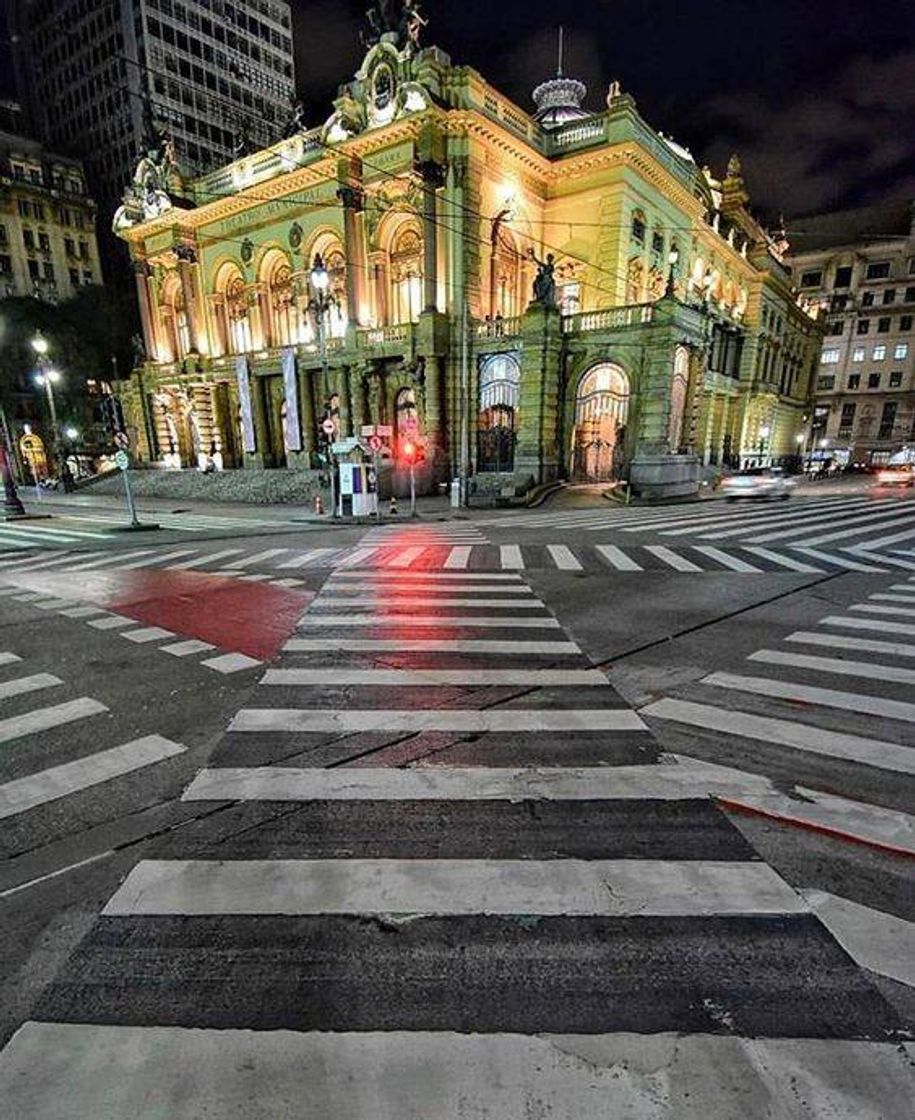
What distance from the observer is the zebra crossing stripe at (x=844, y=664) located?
580 cm

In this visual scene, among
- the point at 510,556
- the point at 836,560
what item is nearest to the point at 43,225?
the point at 510,556

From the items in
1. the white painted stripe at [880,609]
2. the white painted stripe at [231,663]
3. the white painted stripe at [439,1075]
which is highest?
the white painted stripe at [439,1075]

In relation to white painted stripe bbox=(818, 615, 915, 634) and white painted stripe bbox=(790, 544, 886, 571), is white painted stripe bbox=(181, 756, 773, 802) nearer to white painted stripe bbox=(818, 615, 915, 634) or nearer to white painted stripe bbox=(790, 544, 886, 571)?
white painted stripe bbox=(818, 615, 915, 634)

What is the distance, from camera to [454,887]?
9.68 feet

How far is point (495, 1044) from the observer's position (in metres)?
2.13

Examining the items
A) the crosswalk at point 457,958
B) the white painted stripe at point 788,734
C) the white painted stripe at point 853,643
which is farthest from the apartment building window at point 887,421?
the crosswalk at point 457,958

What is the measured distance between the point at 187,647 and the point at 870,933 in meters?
6.69

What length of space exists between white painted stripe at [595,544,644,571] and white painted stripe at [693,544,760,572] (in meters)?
1.87

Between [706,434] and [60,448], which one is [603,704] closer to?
[706,434]

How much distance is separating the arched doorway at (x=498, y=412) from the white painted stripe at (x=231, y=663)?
2447cm

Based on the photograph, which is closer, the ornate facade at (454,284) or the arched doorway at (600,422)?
the ornate facade at (454,284)

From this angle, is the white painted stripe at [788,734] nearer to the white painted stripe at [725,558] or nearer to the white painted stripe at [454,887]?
the white painted stripe at [454,887]

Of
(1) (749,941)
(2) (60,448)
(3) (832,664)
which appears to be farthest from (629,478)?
(2) (60,448)

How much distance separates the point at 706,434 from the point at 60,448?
158ft
